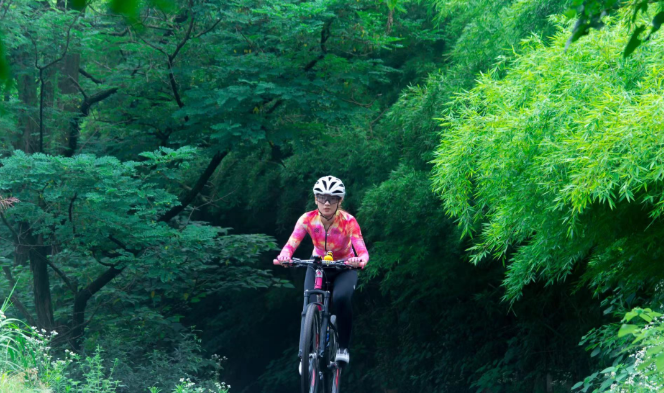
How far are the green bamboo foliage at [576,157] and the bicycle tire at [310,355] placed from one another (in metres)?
1.92

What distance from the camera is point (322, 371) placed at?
5.11m

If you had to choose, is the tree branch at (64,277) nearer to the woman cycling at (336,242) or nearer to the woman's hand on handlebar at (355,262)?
the woman cycling at (336,242)

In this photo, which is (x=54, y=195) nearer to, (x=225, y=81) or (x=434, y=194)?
(x=225, y=81)

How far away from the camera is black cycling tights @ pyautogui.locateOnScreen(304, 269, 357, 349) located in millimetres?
5164

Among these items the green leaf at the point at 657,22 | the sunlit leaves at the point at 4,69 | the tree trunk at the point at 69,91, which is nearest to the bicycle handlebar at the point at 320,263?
the green leaf at the point at 657,22

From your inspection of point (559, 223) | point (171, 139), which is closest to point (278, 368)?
point (171, 139)

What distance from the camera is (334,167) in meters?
12.6

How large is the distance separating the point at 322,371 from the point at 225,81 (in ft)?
18.8

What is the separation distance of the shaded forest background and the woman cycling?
57.7 inches

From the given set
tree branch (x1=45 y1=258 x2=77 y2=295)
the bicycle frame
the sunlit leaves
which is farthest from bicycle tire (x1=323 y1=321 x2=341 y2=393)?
tree branch (x1=45 y1=258 x2=77 y2=295)

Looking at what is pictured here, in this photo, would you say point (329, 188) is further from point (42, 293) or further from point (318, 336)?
point (42, 293)

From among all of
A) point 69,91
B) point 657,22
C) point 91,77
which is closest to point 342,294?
point 657,22

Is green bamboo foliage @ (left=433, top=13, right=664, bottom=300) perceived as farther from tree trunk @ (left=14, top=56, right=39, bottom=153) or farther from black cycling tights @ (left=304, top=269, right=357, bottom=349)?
tree trunk @ (left=14, top=56, right=39, bottom=153)

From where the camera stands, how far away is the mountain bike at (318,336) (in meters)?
4.93
